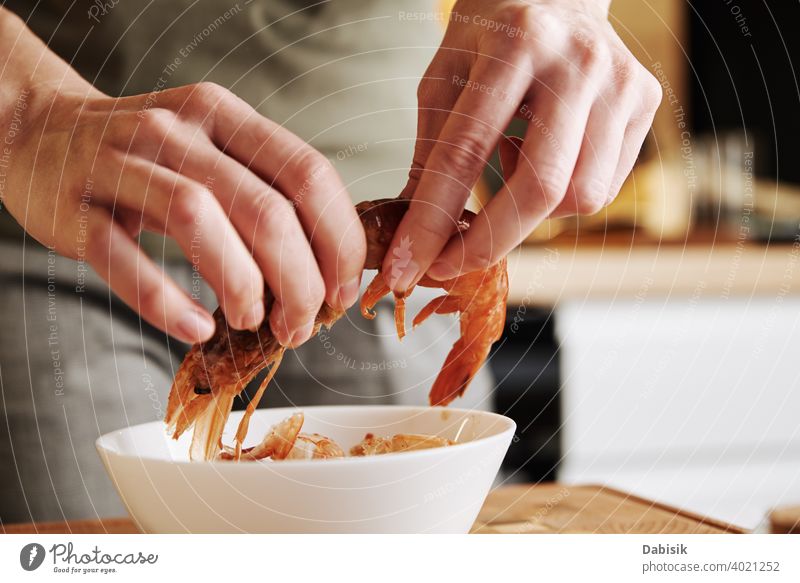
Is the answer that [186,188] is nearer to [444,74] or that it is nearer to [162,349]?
[444,74]

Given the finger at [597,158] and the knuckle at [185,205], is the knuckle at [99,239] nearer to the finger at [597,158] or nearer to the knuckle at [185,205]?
the knuckle at [185,205]

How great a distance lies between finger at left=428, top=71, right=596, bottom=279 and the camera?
0.38 metres

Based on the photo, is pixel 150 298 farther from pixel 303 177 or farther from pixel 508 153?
pixel 508 153

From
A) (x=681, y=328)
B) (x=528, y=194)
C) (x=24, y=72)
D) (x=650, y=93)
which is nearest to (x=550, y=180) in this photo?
(x=528, y=194)

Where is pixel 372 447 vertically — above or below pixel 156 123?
below

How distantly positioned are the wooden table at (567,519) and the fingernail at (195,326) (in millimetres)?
152

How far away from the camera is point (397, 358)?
2.34 feet

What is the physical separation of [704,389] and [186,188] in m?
1.34

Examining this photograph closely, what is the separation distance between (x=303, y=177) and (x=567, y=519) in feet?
0.78

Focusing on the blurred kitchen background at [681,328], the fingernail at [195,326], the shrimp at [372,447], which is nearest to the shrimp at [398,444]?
the shrimp at [372,447]

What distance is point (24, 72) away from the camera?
1.58 feet

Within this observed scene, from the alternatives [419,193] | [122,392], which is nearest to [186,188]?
[419,193]

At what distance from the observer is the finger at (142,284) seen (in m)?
0.32

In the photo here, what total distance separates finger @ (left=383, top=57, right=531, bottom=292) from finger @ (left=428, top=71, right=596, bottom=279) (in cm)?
1
